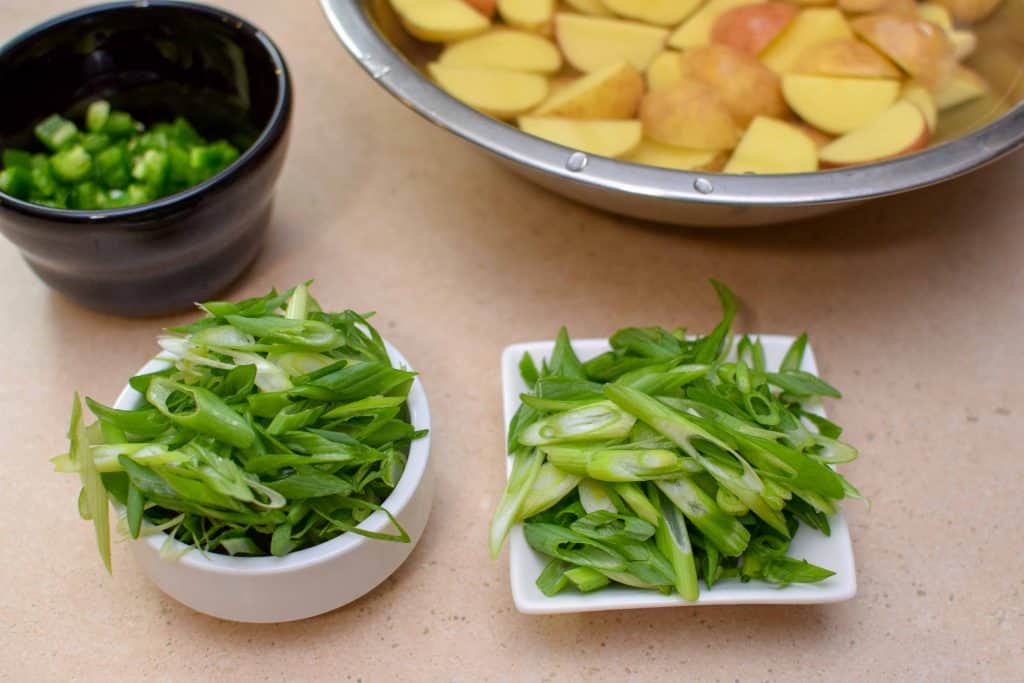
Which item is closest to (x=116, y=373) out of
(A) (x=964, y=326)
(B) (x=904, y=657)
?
(B) (x=904, y=657)

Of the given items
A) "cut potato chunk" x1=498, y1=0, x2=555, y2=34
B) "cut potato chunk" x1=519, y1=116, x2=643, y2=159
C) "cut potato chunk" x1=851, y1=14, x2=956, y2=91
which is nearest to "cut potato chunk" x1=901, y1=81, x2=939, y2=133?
"cut potato chunk" x1=851, y1=14, x2=956, y2=91

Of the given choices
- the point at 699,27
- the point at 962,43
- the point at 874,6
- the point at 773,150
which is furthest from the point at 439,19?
the point at 962,43

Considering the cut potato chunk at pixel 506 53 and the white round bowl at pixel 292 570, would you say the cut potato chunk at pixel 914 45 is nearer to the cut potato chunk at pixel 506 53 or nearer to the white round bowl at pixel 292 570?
the cut potato chunk at pixel 506 53

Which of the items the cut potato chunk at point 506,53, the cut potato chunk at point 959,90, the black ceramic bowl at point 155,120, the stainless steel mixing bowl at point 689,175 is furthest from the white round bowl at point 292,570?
the cut potato chunk at point 959,90

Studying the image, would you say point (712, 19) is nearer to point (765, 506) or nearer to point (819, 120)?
point (819, 120)

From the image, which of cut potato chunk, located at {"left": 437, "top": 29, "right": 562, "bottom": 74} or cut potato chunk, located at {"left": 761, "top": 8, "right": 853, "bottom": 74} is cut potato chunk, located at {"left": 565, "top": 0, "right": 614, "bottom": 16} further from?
cut potato chunk, located at {"left": 761, "top": 8, "right": 853, "bottom": 74}

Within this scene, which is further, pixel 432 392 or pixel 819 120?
pixel 819 120
